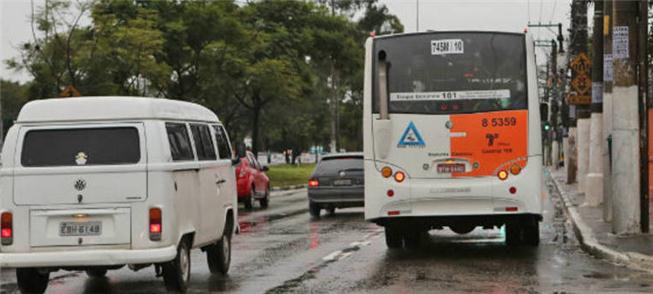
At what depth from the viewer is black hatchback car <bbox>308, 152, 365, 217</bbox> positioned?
80.8ft

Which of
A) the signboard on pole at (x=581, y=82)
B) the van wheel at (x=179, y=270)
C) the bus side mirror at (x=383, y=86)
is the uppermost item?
the signboard on pole at (x=581, y=82)

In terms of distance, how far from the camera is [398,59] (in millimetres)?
14578

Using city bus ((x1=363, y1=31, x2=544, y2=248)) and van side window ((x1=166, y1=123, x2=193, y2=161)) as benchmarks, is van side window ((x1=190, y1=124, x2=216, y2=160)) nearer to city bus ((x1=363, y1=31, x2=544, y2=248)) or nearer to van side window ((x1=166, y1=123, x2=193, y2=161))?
van side window ((x1=166, y1=123, x2=193, y2=161))

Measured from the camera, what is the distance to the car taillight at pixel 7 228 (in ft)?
33.8

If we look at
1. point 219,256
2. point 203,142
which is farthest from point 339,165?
point 203,142

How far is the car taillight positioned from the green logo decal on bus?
5.77 m

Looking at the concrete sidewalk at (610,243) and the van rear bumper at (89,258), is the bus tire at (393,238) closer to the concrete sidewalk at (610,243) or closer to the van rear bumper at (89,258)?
the concrete sidewalk at (610,243)

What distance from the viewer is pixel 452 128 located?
14.3 metres

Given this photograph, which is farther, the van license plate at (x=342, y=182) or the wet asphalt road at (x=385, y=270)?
the van license plate at (x=342, y=182)

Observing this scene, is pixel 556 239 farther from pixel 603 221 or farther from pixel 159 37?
pixel 159 37

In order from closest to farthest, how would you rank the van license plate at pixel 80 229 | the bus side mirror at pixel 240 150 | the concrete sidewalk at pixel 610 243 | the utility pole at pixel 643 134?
1. the van license plate at pixel 80 229
2. the concrete sidewalk at pixel 610 243
3. the bus side mirror at pixel 240 150
4. the utility pole at pixel 643 134

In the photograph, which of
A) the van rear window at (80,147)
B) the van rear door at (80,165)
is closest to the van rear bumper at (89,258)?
the van rear door at (80,165)

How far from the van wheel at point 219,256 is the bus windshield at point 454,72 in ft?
9.91

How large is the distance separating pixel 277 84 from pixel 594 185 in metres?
25.8
